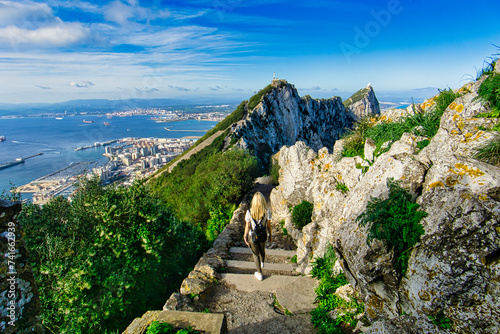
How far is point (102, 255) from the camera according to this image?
5.44 metres

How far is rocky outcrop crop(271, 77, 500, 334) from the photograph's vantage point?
3035 millimetres

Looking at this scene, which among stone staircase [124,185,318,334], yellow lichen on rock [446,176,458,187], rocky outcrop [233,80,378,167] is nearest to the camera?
yellow lichen on rock [446,176,458,187]

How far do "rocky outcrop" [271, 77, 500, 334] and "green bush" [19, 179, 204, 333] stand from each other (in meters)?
4.33

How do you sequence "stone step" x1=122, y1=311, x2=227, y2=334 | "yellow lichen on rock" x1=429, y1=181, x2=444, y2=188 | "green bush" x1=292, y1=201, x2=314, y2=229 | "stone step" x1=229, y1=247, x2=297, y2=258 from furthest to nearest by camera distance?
"green bush" x1=292, y1=201, x2=314, y2=229, "stone step" x1=229, y1=247, x2=297, y2=258, "stone step" x1=122, y1=311, x2=227, y2=334, "yellow lichen on rock" x1=429, y1=181, x2=444, y2=188

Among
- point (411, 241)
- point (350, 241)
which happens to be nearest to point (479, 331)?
point (411, 241)

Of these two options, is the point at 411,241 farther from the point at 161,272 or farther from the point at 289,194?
the point at 289,194

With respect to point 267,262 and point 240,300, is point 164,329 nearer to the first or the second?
point 240,300

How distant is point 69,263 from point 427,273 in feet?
20.6

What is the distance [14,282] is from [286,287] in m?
4.99

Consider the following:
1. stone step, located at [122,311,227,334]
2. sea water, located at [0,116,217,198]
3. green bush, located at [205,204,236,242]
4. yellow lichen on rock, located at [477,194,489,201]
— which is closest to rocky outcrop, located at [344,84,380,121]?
sea water, located at [0,116,217,198]

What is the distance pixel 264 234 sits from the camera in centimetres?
587

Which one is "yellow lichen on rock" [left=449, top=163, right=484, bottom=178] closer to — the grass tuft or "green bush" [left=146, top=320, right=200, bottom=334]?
the grass tuft

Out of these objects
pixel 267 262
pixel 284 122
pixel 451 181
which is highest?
pixel 284 122

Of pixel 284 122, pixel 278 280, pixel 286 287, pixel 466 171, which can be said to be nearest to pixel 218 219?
pixel 278 280
